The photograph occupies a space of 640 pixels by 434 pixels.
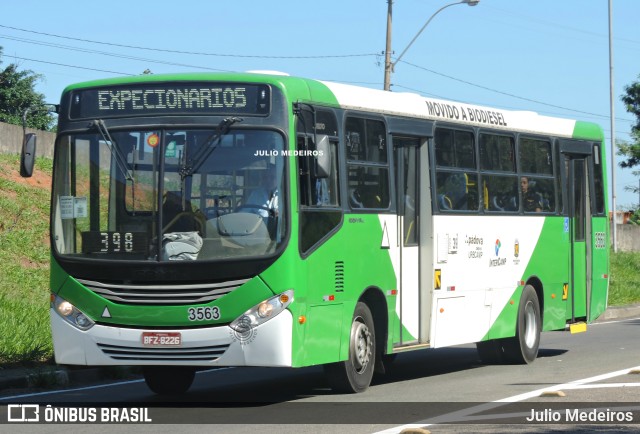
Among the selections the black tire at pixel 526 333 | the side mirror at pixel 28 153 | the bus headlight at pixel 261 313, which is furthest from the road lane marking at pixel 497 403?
the side mirror at pixel 28 153

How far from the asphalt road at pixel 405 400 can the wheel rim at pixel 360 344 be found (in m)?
0.37

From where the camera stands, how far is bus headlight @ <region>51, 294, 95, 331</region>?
12.2 meters

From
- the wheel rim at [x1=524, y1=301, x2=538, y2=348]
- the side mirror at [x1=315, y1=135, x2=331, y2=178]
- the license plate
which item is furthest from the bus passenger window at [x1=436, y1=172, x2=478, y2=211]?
the license plate

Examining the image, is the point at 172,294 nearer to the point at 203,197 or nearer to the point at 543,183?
the point at 203,197

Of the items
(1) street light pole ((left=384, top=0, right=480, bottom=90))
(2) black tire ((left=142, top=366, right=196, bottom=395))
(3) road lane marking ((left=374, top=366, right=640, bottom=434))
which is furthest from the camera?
(1) street light pole ((left=384, top=0, right=480, bottom=90))

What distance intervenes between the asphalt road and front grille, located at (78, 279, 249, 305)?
3.42 feet

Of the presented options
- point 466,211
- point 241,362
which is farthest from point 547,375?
point 241,362

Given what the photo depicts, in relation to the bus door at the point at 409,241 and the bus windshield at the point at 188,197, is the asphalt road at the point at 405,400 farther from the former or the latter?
the bus windshield at the point at 188,197

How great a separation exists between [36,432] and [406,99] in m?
6.29

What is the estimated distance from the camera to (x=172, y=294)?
465 inches

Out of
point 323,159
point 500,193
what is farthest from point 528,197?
point 323,159

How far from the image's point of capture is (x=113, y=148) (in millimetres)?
12359

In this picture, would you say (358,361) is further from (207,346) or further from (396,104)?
(396,104)

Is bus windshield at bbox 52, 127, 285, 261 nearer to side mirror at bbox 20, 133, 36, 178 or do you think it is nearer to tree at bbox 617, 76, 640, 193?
side mirror at bbox 20, 133, 36, 178
